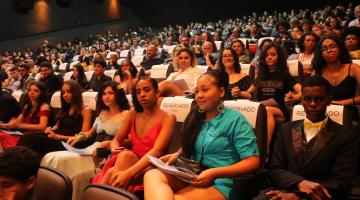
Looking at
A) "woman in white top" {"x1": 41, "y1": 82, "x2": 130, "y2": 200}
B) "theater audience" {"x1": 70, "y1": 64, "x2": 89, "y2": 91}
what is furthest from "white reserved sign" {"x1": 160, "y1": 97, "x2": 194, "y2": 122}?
"theater audience" {"x1": 70, "y1": 64, "x2": 89, "y2": 91}

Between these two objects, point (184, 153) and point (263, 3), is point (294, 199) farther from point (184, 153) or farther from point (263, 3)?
point (263, 3)

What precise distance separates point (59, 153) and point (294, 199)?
5.80ft

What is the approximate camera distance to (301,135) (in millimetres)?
2186

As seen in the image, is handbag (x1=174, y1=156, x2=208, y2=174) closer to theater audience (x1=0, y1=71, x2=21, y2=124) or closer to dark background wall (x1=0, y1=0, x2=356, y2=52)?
theater audience (x1=0, y1=71, x2=21, y2=124)

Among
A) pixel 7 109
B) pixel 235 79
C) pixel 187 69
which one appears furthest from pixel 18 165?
pixel 187 69

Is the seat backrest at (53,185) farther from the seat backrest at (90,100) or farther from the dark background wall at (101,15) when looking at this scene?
the dark background wall at (101,15)

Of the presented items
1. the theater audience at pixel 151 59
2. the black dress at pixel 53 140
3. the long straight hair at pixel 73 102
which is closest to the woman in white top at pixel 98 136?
the black dress at pixel 53 140

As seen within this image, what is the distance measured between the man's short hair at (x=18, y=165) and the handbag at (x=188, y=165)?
0.96m

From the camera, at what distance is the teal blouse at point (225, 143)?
84.6 inches

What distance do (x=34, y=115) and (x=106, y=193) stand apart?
9.78 ft

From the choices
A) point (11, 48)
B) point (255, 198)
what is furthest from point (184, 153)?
point (11, 48)

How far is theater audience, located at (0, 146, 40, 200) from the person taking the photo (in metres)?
1.36

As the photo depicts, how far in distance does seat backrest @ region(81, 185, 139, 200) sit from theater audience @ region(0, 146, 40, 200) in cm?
21

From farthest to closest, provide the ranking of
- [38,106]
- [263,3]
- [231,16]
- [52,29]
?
[52,29], [231,16], [263,3], [38,106]
